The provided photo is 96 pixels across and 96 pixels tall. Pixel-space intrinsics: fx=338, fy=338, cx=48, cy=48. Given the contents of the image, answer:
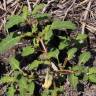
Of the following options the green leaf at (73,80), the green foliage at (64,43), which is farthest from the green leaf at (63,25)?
the green leaf at (73,80)

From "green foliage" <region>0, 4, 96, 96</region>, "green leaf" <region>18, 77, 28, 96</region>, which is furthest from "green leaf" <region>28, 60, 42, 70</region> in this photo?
"green leaf" <region>18, 77, 28, 96</region>

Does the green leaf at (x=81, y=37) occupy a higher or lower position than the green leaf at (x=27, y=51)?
higher

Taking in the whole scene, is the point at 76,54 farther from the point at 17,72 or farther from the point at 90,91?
the point at 17,72

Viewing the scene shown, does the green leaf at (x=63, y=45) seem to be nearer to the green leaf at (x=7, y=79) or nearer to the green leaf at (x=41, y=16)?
the green leaf at (x=41, y=16)

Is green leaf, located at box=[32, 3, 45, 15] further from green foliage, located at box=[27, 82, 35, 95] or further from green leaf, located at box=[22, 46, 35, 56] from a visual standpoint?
green foliage, located at box=[27, 82, 35, 95]

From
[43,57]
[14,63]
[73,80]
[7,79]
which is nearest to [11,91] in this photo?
[7,79]

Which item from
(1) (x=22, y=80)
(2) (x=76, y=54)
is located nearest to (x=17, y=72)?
(1) (x=22, y=80)

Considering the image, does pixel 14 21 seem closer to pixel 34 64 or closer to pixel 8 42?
pixel 8 42

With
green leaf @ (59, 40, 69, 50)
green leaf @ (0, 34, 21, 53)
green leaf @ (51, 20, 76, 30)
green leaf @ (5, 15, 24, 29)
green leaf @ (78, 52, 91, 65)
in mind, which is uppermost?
green leaf @ (5, 15, 24, 29)

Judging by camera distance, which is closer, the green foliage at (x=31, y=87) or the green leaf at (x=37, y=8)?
the green foliage at (x=31, y=87)
